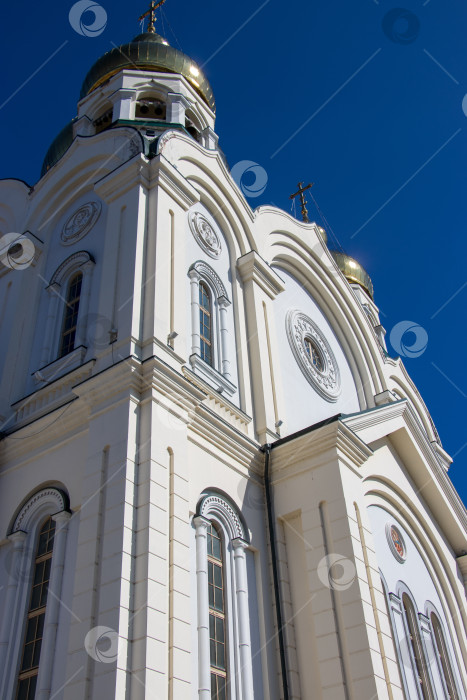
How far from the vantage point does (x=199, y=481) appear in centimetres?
1148

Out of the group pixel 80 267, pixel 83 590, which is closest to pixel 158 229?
pixel 80 267

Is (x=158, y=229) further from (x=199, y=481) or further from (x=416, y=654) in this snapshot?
(x=416, y=654)

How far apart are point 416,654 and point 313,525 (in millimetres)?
4012

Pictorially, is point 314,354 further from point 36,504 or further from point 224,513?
point 36,504

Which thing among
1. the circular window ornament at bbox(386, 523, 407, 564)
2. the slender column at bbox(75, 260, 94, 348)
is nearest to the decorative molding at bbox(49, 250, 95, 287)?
the slender column at bbox(75, 260, 94, 348)

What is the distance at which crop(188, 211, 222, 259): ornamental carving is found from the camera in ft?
50.1

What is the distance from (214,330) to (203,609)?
18.5ft

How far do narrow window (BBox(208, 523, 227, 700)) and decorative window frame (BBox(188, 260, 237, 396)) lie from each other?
2866 millimetres

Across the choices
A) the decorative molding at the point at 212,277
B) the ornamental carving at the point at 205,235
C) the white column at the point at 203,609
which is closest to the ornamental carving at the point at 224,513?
the white column at the point at 203,609

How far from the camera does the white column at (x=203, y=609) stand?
966cm

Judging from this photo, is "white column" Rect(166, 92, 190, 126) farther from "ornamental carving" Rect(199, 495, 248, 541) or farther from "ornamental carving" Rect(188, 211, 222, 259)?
"ornamental carving" Rect(199, 495, 248, 541)

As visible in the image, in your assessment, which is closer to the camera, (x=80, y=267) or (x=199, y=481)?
(x=199, y=481)

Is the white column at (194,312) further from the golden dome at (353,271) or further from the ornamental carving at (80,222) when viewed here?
the golden dome at (353,271)

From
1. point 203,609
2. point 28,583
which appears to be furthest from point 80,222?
point 203,609
